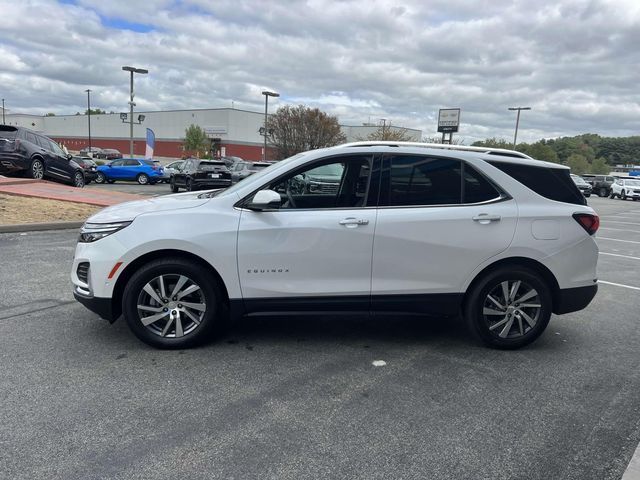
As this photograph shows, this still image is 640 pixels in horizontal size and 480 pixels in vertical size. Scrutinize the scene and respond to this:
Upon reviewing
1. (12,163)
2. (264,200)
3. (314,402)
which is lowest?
(314,402)

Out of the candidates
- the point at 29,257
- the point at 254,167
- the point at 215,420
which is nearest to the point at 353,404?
the point at 215,420

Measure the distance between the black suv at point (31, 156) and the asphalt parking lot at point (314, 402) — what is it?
1359 centimetres

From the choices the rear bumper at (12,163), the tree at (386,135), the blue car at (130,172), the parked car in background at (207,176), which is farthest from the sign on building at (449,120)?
the rear bumper at (12,163)

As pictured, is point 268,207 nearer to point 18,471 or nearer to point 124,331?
point 124,331

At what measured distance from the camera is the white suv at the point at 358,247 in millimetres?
4074

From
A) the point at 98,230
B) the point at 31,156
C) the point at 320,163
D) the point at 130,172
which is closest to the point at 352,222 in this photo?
the point at 320,163

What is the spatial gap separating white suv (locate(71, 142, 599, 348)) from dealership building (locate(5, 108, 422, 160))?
64320mm

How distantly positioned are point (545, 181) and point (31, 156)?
17.0 m

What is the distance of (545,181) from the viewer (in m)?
4.47

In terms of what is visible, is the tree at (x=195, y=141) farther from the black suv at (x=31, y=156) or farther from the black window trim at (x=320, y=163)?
the black window trim at (x=320, y=163)

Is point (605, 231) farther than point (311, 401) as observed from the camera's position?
Yes

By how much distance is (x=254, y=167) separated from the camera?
22266mm

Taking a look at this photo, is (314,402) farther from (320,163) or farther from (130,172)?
(130,172)

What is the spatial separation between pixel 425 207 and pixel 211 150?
7560 cm
